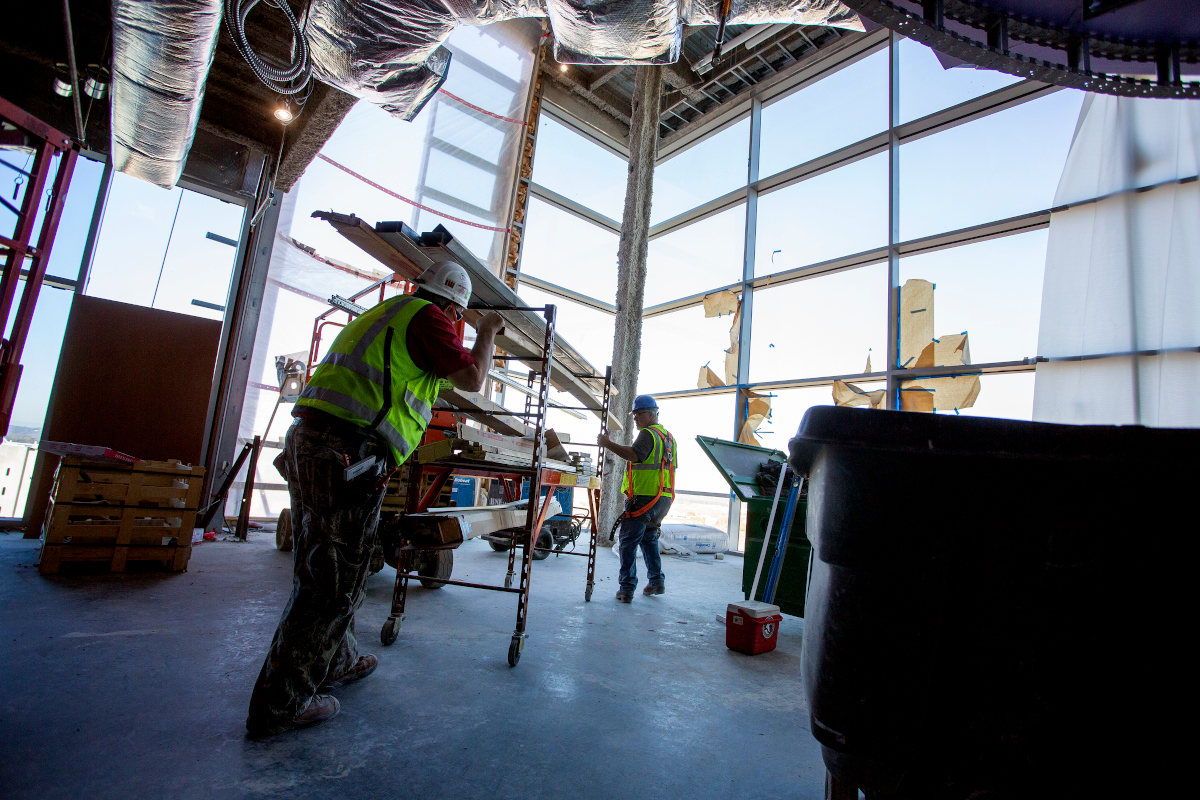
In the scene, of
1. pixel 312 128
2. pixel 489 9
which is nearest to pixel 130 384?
pixel 312 128

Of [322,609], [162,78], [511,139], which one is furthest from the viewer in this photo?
[511,139]

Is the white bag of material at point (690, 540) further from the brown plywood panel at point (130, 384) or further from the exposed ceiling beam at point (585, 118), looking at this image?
the exposed ceiling beam at point (585, 118)

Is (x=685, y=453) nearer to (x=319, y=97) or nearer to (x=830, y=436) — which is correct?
(x=319, y=97)

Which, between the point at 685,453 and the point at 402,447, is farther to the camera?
the point at 685,453

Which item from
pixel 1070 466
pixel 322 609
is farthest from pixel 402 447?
pixel 1070 466

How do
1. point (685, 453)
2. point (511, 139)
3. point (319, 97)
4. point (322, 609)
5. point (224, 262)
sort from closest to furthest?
point (322, 609) < point (319, 97) < point (224, 262) < point (511, 139) < point (685, 453)

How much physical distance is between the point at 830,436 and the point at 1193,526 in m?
0.53

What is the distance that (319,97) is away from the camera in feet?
19.5

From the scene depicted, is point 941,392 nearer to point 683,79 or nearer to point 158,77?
point 683,79

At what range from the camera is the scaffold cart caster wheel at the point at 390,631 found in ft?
10.3

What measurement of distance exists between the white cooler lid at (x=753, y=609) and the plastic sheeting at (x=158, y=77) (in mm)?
5373

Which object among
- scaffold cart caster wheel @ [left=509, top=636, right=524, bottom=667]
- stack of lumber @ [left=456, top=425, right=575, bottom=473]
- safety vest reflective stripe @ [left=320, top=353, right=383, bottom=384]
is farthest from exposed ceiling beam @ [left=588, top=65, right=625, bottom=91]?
scaffold cart caster wheel @ [left=509, top=636, right=524, bottom=667]

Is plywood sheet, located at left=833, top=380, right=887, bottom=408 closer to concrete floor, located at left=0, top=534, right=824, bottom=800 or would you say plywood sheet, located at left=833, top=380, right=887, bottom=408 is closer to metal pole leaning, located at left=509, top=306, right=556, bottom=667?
concrete floor, located at left=0, top=534, right=824, bottom=800

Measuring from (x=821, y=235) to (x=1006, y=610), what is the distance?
957 cm
